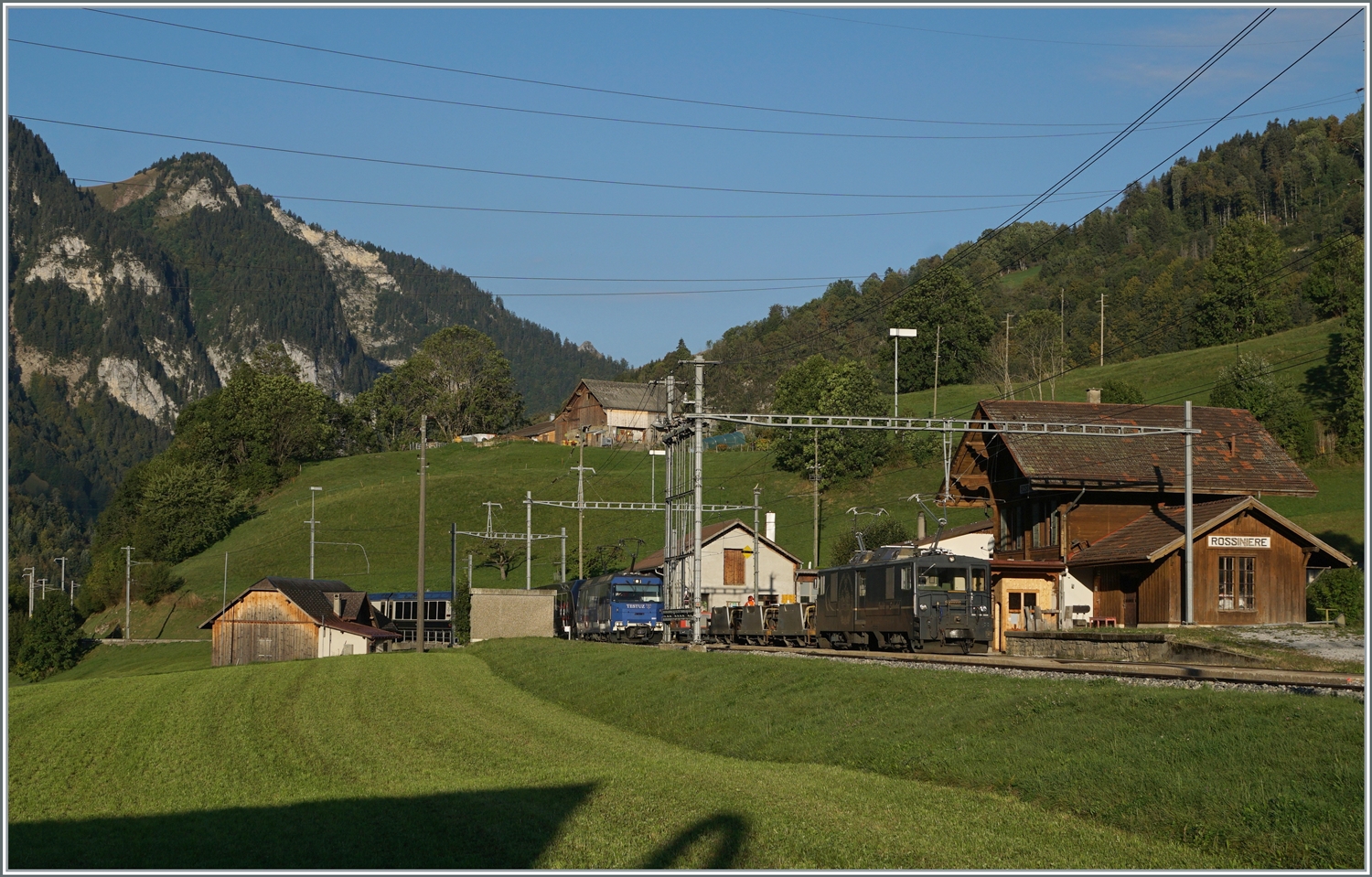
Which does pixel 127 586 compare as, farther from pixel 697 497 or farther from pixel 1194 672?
pixel 1194 672

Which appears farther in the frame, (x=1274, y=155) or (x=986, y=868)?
(x=1274, y=155)

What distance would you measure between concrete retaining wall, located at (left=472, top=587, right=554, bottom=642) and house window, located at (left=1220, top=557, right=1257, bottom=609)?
93.9 ft

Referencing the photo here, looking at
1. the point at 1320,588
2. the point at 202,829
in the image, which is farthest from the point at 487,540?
the point at 202,829

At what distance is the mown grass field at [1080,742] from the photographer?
11109mm

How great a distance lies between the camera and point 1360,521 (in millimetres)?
65750

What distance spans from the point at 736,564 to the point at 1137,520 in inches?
1394

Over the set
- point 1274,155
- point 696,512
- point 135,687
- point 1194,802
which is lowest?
point 135,687

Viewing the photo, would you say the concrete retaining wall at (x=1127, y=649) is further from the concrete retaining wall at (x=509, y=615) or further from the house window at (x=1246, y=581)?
the concrete retaining wall at (x=509, y=615)

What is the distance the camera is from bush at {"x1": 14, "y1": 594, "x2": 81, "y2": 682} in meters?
85.4

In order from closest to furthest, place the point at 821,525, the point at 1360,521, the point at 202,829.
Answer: the point at 202,829
the point at 1360,521
the point at 821,525

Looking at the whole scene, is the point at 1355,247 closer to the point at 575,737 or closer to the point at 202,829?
the point at 575,737

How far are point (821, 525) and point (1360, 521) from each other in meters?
32.8

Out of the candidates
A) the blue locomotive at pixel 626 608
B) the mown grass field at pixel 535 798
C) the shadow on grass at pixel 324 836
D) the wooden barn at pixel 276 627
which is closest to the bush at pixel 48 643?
the wooden barn at pixel 276 627

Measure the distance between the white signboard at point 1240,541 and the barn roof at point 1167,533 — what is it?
482 mm
